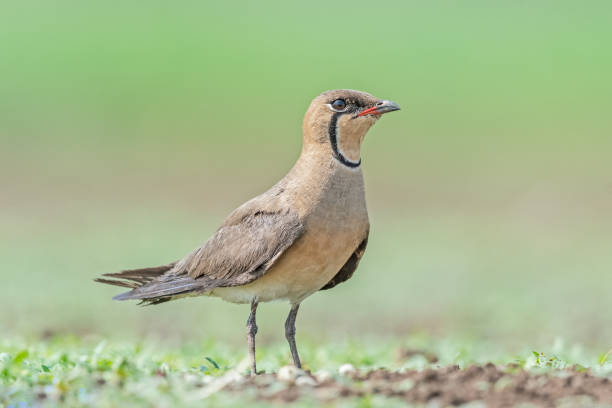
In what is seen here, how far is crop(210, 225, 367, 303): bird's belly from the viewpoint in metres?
6.56

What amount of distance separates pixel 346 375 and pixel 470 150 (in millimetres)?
18716

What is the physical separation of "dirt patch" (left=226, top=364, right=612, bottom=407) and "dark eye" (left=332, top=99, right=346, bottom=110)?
209cm

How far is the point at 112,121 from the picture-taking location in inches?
995

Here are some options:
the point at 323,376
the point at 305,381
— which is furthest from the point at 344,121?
the point at 305,381

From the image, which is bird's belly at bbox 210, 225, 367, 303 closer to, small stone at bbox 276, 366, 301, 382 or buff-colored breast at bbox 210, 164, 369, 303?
buff-colored breast at bbox 210, 164, 369, 303

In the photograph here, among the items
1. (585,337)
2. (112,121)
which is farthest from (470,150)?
(585,337)

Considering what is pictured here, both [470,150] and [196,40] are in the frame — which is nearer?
[470,150]

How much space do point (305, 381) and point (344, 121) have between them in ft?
7.18

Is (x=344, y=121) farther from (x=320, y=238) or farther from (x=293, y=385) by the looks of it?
(x=293, y=385)

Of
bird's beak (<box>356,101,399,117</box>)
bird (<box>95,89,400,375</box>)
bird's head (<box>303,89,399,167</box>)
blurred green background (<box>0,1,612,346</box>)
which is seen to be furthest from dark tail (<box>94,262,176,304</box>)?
blurred green background (<box>0,1,612,346</box>)

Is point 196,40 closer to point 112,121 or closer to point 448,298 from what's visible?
point 112,121

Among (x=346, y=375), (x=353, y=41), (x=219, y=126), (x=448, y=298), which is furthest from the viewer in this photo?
(x=353, y=41)

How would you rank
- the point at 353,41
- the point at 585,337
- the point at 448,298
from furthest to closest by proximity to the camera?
the point at 353,41 → the point at 448,298 → the point at 585,337

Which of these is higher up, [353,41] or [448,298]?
[353,41]
